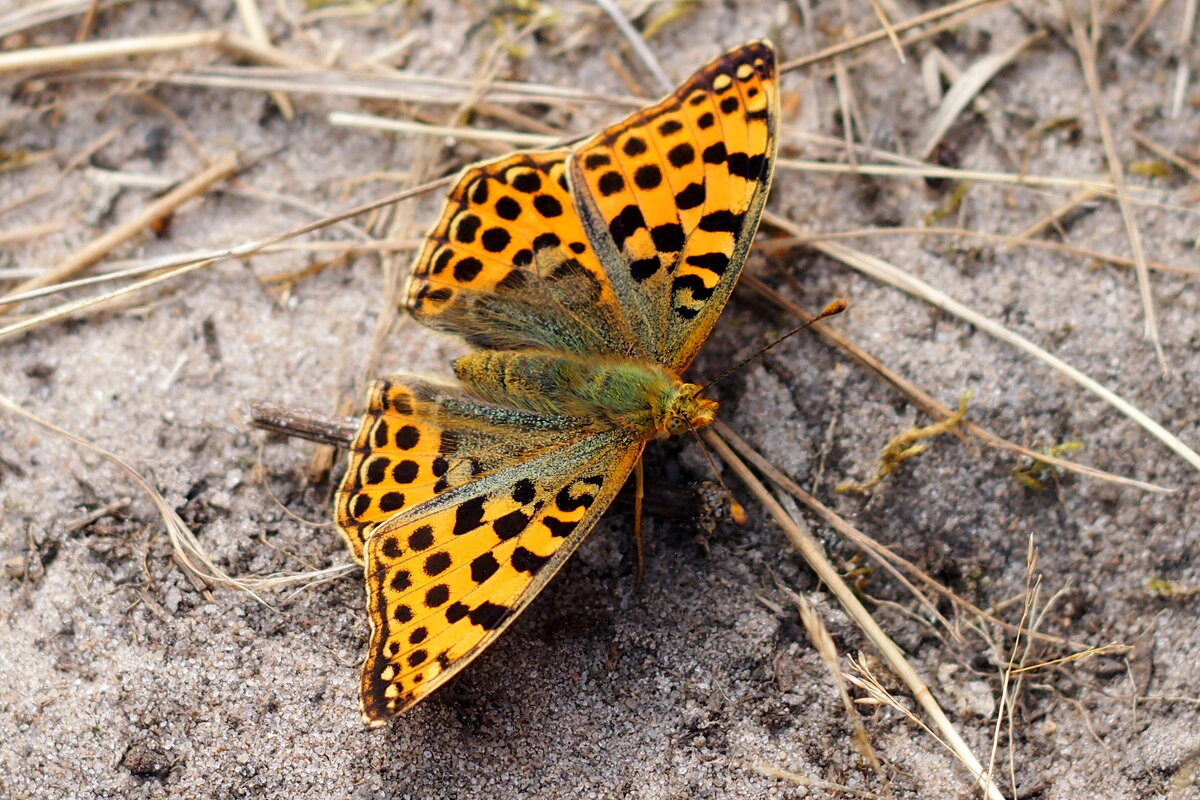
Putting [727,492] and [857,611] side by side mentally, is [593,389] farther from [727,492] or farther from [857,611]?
[857,611]

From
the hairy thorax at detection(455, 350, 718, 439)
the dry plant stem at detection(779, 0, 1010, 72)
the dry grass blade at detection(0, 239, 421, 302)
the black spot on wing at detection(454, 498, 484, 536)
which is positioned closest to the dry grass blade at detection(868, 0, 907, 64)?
the dry plant stem at detection(779, 0, 1010, 72)

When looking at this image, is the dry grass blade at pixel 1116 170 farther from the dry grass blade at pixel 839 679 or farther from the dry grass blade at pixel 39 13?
the dry grass blade at pixel 39 13

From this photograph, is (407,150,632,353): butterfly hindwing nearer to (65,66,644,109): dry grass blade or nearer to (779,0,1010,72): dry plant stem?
(65,66,644,109): dry grass blade

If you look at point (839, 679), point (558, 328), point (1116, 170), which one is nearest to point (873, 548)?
point (839, 679)

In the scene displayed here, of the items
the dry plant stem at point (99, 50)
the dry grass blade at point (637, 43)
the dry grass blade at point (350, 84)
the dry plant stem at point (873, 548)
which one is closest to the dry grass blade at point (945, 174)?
the dry grass blade at point (637, 43)

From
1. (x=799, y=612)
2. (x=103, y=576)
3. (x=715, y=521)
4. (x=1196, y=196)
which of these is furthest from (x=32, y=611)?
(x=1196, y=196)

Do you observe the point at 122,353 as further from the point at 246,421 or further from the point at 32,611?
the point at 32,611
